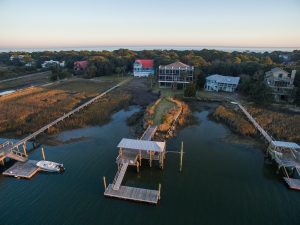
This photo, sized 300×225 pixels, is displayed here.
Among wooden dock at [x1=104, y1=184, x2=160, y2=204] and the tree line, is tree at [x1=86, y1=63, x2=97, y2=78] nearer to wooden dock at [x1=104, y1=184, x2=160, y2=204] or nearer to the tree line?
the tree line

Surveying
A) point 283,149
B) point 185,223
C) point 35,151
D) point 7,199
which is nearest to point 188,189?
point 185,223

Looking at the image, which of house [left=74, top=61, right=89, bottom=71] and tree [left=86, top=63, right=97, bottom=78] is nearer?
tree [left=86, top=63, right=97, bottom=78]

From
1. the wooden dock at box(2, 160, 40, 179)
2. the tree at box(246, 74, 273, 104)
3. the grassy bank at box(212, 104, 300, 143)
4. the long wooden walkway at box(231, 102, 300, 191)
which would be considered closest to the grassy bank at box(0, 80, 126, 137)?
the wooden dock at box(2, 160, 40, 179)

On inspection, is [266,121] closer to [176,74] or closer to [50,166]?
[176,74]

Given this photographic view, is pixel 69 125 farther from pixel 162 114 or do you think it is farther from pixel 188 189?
pixel 188 189

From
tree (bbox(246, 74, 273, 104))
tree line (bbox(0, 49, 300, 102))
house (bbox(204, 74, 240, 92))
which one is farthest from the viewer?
house (bbox(204, 74, 240, 92))
